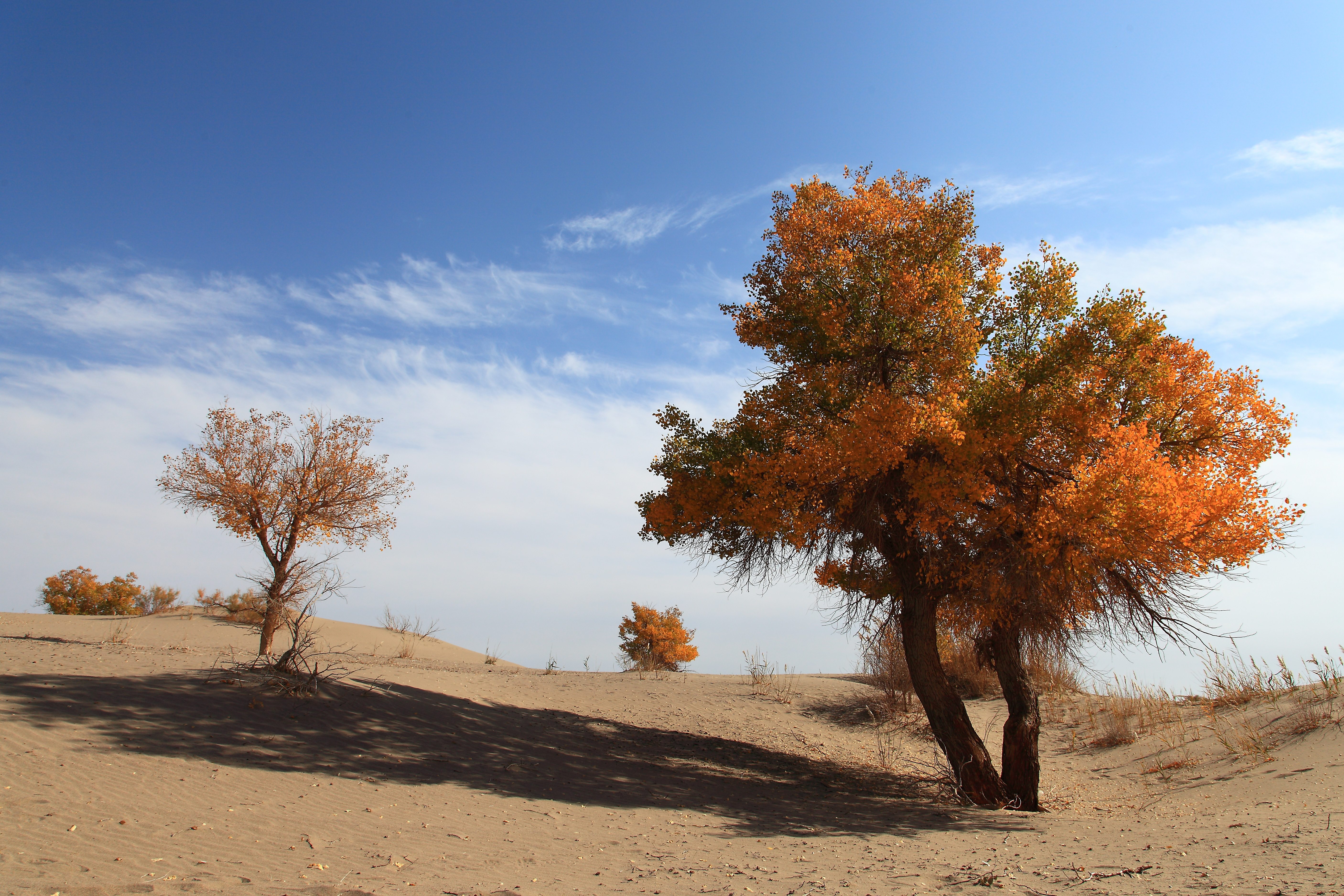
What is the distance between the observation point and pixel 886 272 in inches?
384

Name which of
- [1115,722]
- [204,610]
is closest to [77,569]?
[204,610]

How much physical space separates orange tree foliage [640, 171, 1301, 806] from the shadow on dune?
2.33 meters

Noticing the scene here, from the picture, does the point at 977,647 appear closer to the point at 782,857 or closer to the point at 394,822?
the point at 782,857

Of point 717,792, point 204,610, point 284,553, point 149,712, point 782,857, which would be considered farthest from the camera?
point 204,610

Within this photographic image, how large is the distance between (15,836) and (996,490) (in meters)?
10.9

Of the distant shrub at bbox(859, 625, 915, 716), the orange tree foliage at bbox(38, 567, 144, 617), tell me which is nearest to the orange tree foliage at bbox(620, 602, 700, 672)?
the distant shrub at bbox(859, 625, 915, 716)

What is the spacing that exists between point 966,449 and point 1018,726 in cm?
476

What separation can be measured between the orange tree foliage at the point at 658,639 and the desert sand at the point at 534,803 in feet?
45.4

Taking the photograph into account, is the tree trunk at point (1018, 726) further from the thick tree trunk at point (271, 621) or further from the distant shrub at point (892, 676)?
the thick tree trunk at point (271, 621)

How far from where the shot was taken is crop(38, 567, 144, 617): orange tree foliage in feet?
87.8

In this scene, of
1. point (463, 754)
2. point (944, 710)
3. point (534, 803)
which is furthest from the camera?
point (944, 710)

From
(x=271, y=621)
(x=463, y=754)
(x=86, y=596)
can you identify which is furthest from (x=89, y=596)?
(x=463, y=754)

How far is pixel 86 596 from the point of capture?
2720cm

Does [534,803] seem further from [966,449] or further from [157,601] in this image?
[157,601]
